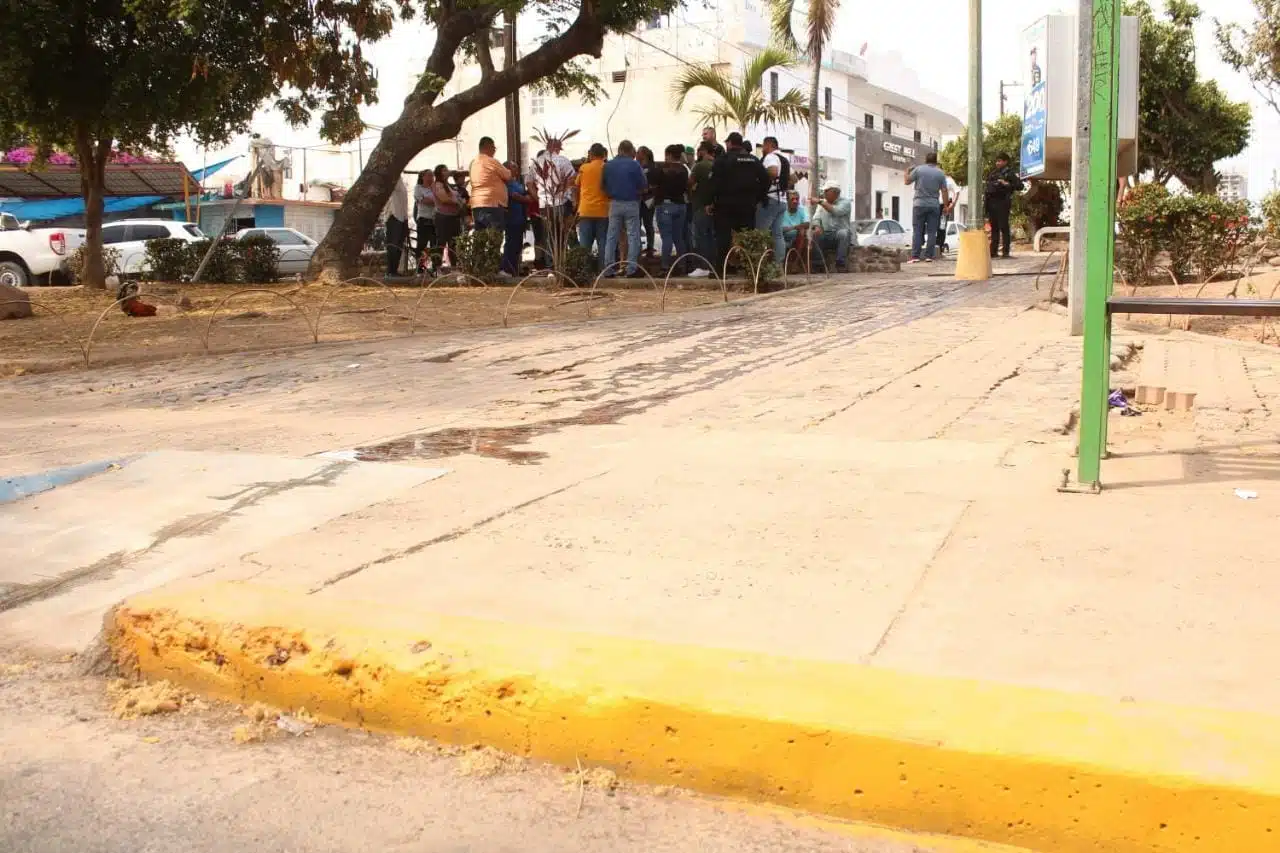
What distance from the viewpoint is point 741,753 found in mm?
2389

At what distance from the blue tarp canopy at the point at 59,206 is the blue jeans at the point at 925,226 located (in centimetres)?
1737

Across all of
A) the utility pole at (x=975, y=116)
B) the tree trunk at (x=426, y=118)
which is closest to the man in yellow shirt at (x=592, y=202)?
the tree trunk at (x=426, y=118)

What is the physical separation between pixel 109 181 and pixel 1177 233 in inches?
1062

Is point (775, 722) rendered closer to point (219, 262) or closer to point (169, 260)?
point (219, 262)

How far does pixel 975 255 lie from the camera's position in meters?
14.8

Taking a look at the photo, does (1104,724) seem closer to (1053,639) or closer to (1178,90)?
(1053,639)

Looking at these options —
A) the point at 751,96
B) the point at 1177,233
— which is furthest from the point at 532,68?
the point at 1177,233

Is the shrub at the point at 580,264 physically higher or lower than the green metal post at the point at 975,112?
lower

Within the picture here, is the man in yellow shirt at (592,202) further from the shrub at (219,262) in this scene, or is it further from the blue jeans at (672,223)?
the shrub at (219,262)

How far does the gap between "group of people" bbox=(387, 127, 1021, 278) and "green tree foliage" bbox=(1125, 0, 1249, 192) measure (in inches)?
423

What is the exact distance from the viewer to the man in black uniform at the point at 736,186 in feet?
44.7

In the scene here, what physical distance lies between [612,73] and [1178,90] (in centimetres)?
2086

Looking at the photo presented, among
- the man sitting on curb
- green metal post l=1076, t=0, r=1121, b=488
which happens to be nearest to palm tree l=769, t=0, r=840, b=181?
the man sitting on curb

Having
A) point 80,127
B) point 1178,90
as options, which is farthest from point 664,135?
point 80,127
